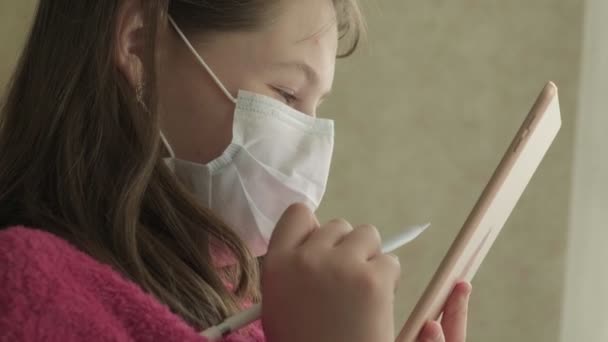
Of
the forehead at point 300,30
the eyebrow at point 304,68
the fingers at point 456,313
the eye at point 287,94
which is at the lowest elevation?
the fingers at point 456,313

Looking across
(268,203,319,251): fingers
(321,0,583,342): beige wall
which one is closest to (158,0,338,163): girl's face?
(268,203,319,251): fingers

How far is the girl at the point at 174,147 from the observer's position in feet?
2.38

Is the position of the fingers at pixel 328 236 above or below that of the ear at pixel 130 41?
below

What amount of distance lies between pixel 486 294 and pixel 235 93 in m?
0.56

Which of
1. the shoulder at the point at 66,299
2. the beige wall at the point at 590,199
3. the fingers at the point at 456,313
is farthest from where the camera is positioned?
the beige wall at the point at 590,199

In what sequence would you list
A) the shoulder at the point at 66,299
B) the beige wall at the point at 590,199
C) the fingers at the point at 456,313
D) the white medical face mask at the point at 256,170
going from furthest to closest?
the beige wall at the point at 590,199, the white medical face mask at the point at 256,170, the fingers at the point at 456,313, the shoulder at the point at 66,299

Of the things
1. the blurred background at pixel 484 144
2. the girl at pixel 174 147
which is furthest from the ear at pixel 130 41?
Result: the blurred background at pixel 484 144

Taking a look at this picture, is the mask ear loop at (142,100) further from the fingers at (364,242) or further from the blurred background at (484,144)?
the blurred background at (484,144)

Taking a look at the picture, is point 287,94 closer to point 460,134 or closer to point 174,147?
point 174,147

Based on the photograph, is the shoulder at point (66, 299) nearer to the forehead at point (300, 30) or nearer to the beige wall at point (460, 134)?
the forehead at point (300, 30)

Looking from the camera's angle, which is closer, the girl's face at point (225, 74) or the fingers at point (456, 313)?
the fingers at point (456, 313)

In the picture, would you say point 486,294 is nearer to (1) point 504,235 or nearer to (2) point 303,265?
(1) point 504,235

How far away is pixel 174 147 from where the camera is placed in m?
0.82

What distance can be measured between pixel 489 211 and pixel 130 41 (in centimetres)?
37
